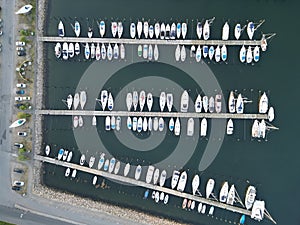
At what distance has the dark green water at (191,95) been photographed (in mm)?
22422

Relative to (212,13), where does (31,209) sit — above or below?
below

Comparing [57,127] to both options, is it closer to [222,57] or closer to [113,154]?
[113,154]

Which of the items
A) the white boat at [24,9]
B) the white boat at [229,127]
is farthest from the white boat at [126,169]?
the white boat at [24,9]

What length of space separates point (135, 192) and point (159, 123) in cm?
430

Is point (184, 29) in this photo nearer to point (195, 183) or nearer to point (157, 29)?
point (157, 29)

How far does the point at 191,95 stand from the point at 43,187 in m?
10.3

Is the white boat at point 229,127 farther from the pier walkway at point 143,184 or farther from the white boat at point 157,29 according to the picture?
the white boat at point 157,29

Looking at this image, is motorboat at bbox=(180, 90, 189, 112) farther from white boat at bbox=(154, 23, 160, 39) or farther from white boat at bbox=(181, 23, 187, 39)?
white boat at bbox=(154, 23, 160, 39)

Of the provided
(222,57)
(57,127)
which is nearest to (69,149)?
(57,127)

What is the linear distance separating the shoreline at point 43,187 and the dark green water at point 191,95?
37cm

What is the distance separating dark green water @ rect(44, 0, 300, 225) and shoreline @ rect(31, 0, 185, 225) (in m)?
0.37

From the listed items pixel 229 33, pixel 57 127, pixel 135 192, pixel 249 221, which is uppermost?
pixel 229 33

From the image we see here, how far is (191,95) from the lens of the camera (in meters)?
22.7

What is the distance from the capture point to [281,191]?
22.5 meters
